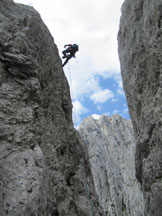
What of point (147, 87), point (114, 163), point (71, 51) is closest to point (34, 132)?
point (147, 87)

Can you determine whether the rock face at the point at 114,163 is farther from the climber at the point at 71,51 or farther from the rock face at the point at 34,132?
the rock face at the point at 34,132

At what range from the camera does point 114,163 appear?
168 ft

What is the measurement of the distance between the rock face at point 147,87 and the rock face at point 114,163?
24.8 metres

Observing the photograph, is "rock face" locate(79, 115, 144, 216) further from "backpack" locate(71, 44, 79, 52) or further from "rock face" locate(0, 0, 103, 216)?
"rock face" locate(0, 0, 103, 216)

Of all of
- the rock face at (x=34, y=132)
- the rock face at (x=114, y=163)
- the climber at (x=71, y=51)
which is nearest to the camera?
the rock face at (x=34, y=132)

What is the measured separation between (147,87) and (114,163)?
45007 mm

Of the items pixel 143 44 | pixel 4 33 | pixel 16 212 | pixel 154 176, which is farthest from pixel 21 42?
pixel 154 176

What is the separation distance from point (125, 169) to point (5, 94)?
46649 mm

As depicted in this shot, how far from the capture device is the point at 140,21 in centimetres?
1033

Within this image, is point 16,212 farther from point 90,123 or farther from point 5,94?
point 90,123

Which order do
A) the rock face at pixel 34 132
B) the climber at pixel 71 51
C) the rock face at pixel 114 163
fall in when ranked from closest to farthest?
the rock face at pixel 34 132
the climber at pixel 71 51
the rock face at pixel 114 163

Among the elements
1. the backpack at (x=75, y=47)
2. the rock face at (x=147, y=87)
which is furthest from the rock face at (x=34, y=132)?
the backpack at (x=75, y=47)

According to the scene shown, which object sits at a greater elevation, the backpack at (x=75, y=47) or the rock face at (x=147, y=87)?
the backpack at (x=75, y=47)

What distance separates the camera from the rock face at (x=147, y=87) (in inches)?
314
